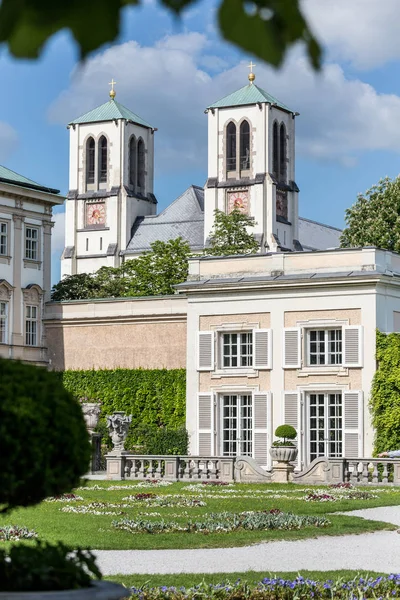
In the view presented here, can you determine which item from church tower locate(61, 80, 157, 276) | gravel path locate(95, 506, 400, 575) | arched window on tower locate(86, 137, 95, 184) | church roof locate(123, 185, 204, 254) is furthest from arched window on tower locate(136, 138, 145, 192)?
gravel path locate(95, 506, 400, 575)

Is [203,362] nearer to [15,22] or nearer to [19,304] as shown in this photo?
[19,304]

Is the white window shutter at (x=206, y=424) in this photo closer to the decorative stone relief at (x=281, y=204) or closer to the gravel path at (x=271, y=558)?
the gravel path at (x=271, y=558)

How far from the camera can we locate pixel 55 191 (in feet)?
148

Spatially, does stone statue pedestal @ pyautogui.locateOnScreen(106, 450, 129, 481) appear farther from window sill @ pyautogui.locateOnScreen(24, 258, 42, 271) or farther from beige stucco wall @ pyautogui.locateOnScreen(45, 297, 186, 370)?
window sill @ pyautogui.locateOnScreen(24, 258, 42, 271)

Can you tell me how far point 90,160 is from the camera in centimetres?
8806

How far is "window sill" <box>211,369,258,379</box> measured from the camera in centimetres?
3475

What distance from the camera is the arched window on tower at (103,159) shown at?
287 feet

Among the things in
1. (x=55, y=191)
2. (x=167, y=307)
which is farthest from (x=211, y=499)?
(x=55, y=191)

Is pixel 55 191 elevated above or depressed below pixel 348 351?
above

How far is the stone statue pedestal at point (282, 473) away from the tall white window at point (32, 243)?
55.5 feet

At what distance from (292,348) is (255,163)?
48434mm

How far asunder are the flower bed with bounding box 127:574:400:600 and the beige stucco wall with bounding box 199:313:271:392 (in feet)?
78.4

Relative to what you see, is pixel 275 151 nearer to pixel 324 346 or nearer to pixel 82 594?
pixel 324 346

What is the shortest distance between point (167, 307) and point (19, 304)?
6.35 meters
